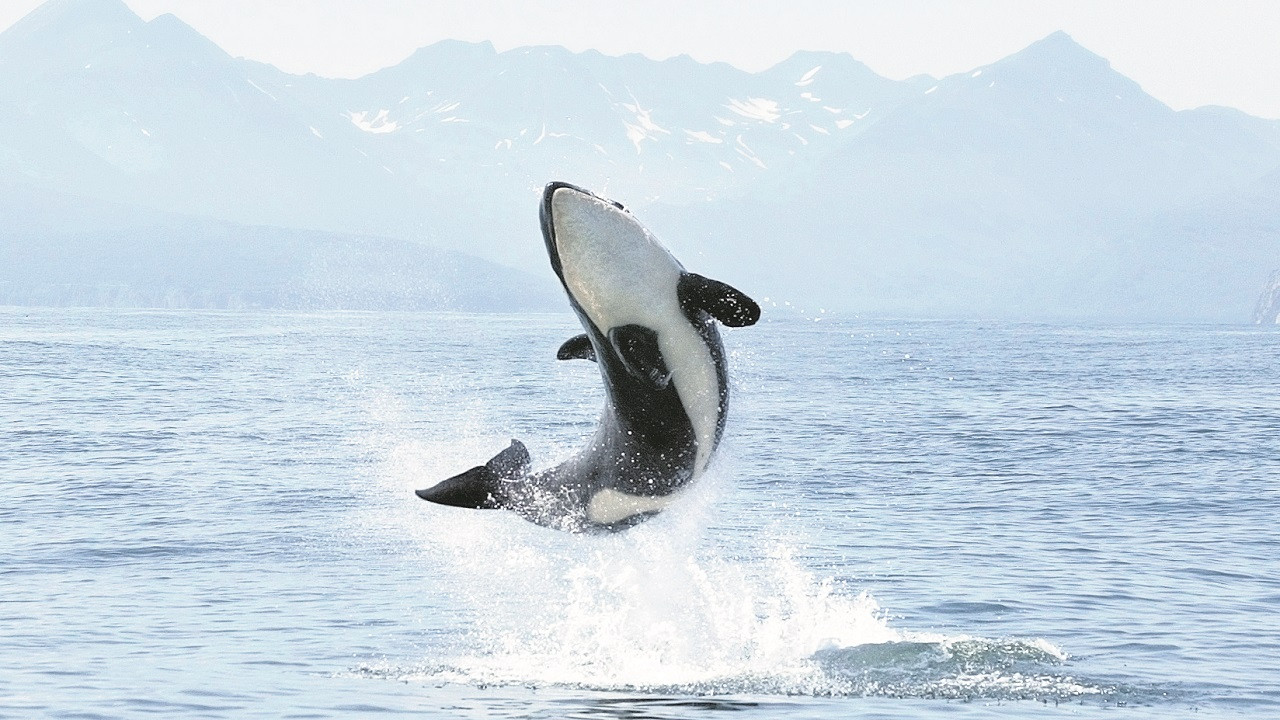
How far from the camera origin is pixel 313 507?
36844 mm

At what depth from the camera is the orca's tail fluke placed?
50.7ft

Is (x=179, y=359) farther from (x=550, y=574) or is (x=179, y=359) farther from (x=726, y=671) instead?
(x=726, y=671)

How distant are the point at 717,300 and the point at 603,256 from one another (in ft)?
3.47

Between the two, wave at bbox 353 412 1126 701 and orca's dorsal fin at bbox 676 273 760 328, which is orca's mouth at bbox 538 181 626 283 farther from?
wave at bbox 353 412 1126 701

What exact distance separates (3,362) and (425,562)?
7442 cm

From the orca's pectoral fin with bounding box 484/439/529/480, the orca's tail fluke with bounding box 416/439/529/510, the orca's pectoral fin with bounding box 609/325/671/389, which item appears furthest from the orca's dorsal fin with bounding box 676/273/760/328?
the orca's tail fluke with bounding box 416/439/529/510

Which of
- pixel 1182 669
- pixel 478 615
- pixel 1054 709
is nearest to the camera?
pixel 1054 709

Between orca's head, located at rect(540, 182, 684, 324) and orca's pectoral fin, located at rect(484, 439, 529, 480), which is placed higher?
orca's head, located at rect(540, 182, 684, 324)

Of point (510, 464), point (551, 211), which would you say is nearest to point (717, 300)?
point (551, 211)

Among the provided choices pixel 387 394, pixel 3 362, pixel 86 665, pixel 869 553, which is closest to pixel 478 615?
pixel 86 665

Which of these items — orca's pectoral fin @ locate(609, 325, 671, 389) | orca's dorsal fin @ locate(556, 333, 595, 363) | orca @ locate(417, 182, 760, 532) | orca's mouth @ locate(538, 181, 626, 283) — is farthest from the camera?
orca's dorsal fin @ locate(556, 333, 595, 363)

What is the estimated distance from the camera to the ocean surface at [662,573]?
19656 mm

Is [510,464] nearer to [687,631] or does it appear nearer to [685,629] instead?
[687,631]

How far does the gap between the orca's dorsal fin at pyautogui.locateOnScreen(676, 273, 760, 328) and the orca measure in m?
0.01
